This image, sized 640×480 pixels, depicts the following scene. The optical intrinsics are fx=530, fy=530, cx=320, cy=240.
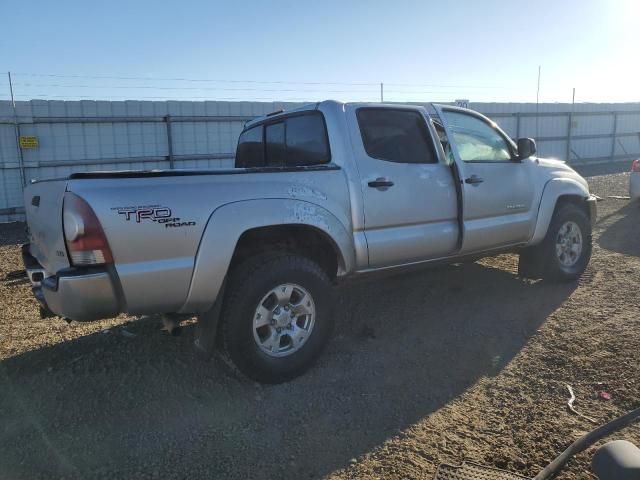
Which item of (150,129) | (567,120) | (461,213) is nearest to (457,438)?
(461,213)

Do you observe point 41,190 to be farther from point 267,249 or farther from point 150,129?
point 150,129

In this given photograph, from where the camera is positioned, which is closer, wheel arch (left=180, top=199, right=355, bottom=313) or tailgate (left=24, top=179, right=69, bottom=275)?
tailgate (left=24, top=179, right=69, bottom=275)

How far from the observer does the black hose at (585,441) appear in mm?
2596

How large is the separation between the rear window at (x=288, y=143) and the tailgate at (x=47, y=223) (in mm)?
1908

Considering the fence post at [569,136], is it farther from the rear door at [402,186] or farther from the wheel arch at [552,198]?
the rear door at [402,186]

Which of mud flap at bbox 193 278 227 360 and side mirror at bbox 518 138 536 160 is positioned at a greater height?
side mirror at bbox 518 138 536 160

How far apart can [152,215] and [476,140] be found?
3.33m

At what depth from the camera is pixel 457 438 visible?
300 cm

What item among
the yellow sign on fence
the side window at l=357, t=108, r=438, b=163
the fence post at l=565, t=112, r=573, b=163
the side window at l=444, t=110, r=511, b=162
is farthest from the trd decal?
the fence post at l=565, t=112, r=573, b=163

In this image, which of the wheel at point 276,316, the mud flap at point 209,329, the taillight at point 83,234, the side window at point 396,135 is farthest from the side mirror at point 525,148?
the taillight at point 83,234

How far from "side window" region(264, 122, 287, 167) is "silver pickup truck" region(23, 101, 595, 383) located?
18mm

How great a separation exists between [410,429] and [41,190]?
112 inches

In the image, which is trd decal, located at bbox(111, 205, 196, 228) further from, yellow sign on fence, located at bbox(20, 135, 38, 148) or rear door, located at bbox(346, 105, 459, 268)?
yellow sign on fence, located at bbox(20, 135, 38, 148)

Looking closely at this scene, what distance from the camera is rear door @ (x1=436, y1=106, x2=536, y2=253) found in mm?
4789
